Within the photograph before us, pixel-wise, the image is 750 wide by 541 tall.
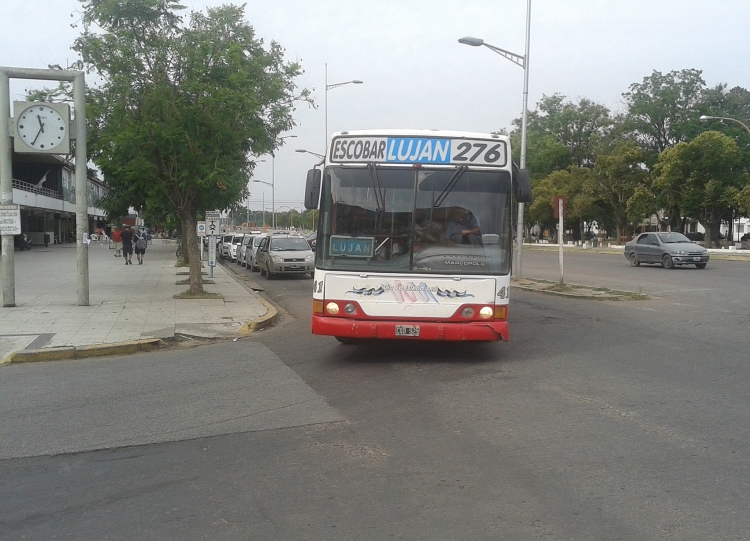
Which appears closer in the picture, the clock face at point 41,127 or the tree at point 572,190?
the clock face at point 41,127

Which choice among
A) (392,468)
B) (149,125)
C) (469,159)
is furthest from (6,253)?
(392,468)

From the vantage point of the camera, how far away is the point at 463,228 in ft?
30.3

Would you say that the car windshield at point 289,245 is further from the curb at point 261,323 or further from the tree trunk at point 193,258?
the curb at point 261,323

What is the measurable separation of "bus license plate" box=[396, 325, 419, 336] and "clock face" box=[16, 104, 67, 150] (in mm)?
9730

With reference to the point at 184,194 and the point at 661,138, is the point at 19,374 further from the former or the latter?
the point at 661,138

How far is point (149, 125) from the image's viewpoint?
16.0 m

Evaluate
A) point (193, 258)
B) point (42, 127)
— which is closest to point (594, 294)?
point (193, 258)

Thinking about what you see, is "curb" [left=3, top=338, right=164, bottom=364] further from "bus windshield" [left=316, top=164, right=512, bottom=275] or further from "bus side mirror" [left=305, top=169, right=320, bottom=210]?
"bus side mirror" [left=305, top=169, right=320, bottom=210]

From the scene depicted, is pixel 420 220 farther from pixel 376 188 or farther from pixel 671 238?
pixel 671 238

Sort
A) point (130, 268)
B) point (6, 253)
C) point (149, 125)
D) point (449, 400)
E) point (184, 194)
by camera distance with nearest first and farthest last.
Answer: point (449, 400), point (6, 253), point (149, 125), point (184, 194), point (130, 268)

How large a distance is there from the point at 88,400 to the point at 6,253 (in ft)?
28.5

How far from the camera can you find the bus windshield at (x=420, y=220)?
9219 millimetres

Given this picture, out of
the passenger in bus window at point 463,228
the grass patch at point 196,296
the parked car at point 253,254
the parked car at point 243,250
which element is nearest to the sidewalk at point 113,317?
the grass patch at point 196,296

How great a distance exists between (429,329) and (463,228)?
4.55 ft
